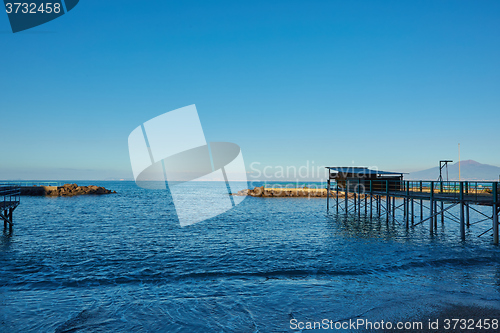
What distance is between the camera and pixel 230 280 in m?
11.9

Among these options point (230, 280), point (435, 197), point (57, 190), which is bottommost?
point (230, 280)

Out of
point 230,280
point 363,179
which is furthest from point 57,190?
point 230,280

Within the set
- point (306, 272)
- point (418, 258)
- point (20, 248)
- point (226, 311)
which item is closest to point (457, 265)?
point (418, 258)

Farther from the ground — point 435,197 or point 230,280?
point 435,197

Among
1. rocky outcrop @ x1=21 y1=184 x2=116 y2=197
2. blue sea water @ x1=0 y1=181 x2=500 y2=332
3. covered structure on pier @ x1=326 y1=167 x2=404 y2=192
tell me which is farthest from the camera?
rocky outcrop @ x1=21 y1=184 x2=116 y2=197

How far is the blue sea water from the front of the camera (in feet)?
27.3

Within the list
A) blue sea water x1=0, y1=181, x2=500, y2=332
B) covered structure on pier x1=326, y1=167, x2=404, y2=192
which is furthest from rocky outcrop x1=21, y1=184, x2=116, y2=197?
covered structure on pier x1=326, y1=167, x2=404, y2=192

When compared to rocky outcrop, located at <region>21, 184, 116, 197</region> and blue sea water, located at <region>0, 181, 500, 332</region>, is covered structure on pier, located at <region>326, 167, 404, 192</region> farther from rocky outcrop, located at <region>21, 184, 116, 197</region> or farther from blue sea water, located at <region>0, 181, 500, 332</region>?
rocky outcrop, located at <region>21, 184, 116, 197</region>

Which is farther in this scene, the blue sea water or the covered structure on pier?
the covered structure on pier

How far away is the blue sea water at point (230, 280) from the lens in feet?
27.3

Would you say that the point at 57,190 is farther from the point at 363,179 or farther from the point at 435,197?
the point at 435,197

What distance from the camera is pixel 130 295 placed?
403 inches

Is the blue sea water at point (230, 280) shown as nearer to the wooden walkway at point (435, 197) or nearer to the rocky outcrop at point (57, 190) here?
the wooden walkway at point (435, 197)

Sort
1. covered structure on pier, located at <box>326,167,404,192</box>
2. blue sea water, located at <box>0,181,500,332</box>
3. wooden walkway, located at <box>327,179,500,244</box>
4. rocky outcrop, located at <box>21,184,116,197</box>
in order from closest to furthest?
blue sea water, located at <box>0,181,500,332</box>, wooden walkway, located at <box>327,179,500,244</box>, covered structure on pier, located at <box>326,167,404,192</box>, rocky outcrop, located at <box>21,184,116,197</box>
